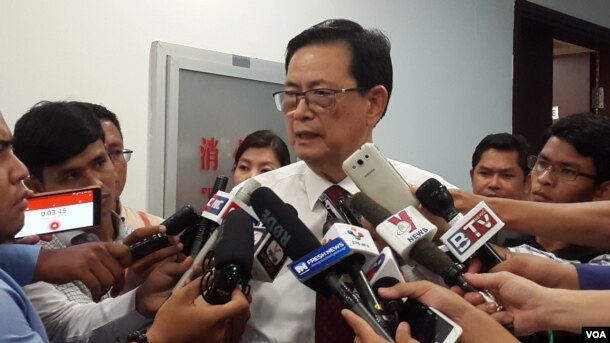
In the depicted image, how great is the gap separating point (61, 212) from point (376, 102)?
793 mm

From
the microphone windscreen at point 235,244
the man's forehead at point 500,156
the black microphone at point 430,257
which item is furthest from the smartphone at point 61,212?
the man's forehead at point 500,156

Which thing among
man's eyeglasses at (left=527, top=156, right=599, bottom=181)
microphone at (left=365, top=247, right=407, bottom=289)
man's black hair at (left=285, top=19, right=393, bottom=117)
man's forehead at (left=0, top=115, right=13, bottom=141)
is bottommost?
microphone at (left=365, top=247, right=407, bottom=289)

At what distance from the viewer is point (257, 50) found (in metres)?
2.81

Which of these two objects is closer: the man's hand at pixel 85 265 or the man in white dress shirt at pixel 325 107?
the man's hand at pixel 85 265

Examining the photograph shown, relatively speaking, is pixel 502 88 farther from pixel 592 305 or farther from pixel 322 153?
pixel 592 305

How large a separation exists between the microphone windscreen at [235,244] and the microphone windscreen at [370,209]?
20 cm

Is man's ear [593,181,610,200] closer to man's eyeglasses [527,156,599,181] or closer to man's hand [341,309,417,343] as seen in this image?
man's eyeglasses [527,156,599,181]

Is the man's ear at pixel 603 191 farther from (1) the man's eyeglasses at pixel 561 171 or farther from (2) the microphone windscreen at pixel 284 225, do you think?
(2) the microphone windscreen at pixel 284 225

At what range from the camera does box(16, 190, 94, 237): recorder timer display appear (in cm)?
129

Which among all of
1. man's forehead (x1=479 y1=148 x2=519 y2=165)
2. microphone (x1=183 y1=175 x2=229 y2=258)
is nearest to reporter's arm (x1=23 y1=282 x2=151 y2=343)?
microphone (x1=183 y1=175 x2=229 y2=258)

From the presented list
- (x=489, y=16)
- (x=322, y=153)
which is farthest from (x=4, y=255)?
(x=489, y=16)

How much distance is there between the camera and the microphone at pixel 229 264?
100 centimetres

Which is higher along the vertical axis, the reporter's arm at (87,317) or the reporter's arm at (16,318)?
the reporter's arm at (16,318)

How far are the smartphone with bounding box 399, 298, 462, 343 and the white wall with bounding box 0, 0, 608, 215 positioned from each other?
5.28ft
